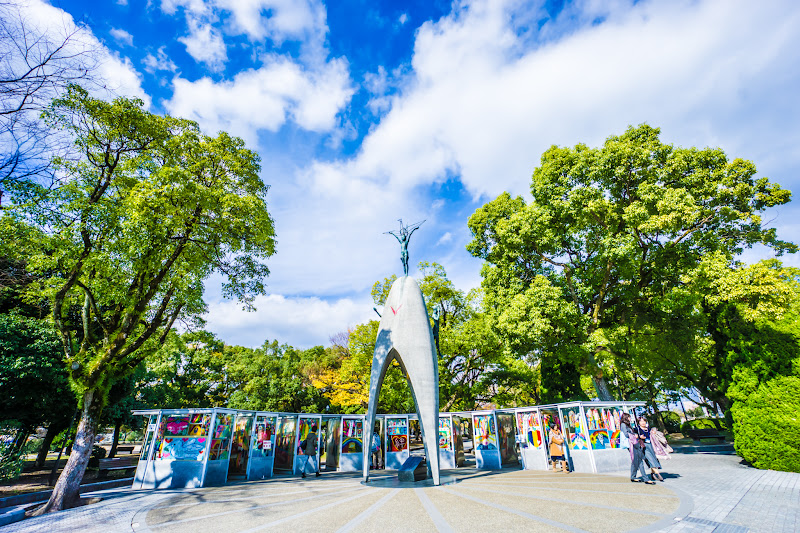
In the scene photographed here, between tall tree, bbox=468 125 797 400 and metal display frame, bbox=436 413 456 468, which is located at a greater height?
tall tree, bbox=468 125 797 400

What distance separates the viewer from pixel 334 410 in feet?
98.7

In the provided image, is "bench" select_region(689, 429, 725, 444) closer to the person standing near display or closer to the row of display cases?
the row of display cases

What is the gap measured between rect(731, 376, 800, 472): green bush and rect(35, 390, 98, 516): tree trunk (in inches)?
728

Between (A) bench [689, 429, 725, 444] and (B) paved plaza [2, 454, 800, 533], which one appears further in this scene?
(A) bench [689, 429, 725, 444]

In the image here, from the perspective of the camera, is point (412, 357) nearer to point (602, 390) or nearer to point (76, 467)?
point (76, 467)

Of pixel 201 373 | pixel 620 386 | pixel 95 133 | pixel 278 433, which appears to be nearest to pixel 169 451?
pixel 278 433

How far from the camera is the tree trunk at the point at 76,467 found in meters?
8.08

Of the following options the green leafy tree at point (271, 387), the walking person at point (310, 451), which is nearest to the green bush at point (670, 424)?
the green leafy tree at point (271, 387)

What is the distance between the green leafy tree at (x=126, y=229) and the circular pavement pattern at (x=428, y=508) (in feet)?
13.1

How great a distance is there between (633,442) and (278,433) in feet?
45.2

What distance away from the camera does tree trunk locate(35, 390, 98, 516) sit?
808cm

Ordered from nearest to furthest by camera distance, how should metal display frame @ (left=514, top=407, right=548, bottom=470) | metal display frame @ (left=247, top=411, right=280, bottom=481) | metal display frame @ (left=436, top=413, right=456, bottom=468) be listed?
metal display frame @ (left=247, top=411, right=280, bottom=481), metal display frame @ (left=514, top=407, right=548, bottom=470), metal display frame @ (left=436, top=413, right=456, bottom=468)

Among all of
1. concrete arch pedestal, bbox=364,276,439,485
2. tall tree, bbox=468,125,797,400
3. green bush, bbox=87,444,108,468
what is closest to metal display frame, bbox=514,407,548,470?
tall tree, bbox=468,125,797,400

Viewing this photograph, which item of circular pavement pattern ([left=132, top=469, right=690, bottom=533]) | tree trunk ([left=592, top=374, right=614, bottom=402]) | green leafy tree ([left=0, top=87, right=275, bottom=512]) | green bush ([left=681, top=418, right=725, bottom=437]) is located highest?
green leafy tree ([left=0, top=87, right=275, bottom=512])
